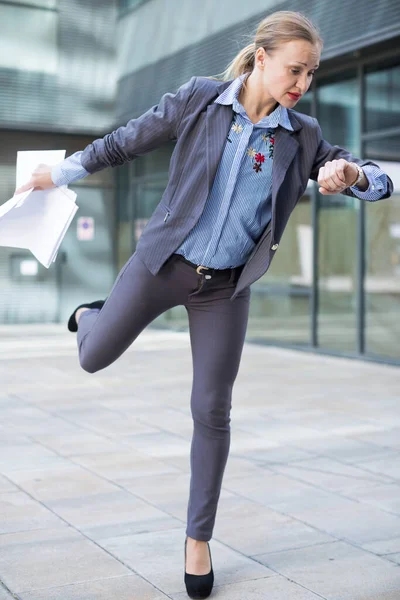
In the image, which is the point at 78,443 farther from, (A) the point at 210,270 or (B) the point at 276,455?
(A) the point at 210,270

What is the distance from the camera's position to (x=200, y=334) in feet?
10.7

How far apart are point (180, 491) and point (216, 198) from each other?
2105mm

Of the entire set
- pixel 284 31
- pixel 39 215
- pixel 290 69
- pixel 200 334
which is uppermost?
pixel 284 31

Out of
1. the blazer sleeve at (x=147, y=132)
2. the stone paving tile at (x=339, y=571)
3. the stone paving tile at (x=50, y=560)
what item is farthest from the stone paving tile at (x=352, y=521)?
the blazer sleeve at (x=147, y=132)

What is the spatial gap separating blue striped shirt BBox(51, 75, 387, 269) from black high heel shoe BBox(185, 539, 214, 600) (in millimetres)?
1092

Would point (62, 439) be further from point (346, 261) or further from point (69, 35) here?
point (69, 35)

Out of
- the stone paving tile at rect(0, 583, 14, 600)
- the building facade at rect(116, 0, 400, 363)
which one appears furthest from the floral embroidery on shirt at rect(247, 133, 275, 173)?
the building facade at rect(116, 0, 400, 363)

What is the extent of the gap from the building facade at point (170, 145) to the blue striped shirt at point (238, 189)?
22.7 ft

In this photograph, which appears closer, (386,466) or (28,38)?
(386,466)

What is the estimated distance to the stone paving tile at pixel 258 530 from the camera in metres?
3.81

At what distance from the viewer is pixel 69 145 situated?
16.6 meters

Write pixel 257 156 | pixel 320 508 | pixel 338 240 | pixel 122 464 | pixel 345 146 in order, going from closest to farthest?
pixel 257 156 → pixel 320 508 → pixel 122 464 → pixel 345 146 → pixel 338 240

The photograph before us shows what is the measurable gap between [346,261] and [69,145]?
23.3 feet

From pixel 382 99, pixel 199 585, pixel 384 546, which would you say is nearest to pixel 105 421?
pixel 384 546
